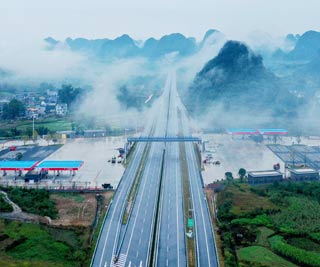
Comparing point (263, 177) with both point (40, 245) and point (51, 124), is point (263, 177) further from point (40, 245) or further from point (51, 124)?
point (51, 124)

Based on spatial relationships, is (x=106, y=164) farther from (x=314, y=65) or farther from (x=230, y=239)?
(x=314, y=65)

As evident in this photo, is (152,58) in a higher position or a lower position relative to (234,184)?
higher

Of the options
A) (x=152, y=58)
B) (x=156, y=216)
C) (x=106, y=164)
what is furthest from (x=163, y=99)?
(x=152, y=58)

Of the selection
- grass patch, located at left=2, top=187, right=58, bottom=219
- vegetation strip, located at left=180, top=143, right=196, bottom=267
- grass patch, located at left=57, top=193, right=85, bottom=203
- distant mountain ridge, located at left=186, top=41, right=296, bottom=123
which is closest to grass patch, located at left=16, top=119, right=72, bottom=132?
vegetation strip, located at left=180, top=143, right=196, bottom=267

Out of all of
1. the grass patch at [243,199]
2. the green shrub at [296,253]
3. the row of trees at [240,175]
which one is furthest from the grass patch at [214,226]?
the row of trees at [240,175]

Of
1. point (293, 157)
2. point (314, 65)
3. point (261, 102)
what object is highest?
point (314, 65)

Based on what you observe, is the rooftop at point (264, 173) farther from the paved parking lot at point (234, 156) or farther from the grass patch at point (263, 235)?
the grass patch at point (263, 235)

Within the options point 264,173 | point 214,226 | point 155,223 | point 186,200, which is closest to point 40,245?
point 155,223

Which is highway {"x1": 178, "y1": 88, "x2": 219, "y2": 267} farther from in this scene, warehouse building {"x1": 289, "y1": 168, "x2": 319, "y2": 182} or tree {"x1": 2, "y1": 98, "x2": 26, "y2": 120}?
tree {"x1": 2, "y1": 98, "x2": 26, "y2": 120}
